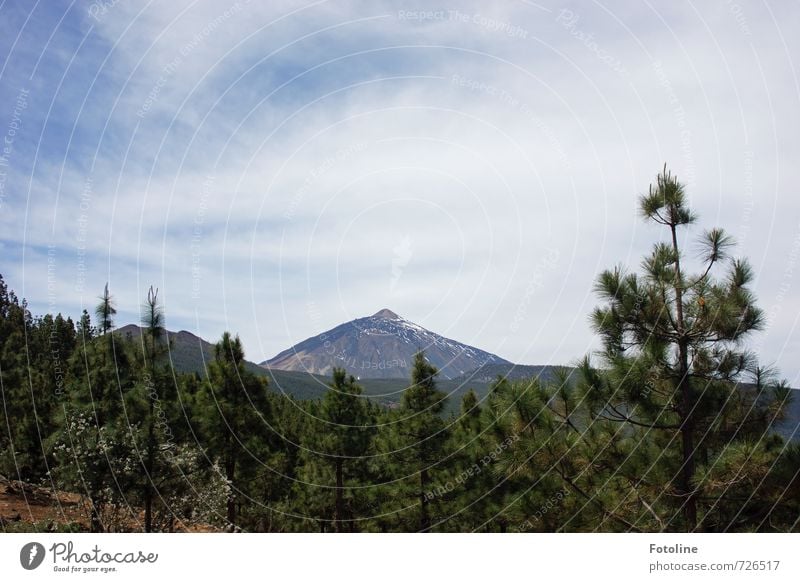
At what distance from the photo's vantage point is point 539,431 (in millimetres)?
8875

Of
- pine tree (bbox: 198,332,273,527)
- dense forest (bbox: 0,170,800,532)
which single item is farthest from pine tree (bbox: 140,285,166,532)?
pine tree (bbox: 198,332,273,527)

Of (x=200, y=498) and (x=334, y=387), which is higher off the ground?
(x=334, y=387)

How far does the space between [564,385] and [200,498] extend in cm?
1231

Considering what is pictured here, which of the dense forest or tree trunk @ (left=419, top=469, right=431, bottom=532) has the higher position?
the dense forest

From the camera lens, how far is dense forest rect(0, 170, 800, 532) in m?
8.00

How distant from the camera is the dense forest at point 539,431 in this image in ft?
26.2

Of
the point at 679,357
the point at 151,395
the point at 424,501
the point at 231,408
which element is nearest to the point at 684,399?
the point at 679,357

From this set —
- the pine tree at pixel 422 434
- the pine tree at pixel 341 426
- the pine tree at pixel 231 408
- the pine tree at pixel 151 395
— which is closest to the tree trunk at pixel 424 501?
the pine tree at pixel 422 434

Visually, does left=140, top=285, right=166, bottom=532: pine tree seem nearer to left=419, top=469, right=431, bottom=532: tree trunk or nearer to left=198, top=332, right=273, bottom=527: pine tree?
left=198, top=332, right=273, bottom=527: pine tree

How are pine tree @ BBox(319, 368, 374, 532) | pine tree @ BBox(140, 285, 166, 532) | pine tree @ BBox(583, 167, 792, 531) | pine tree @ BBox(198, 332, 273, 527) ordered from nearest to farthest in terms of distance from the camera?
pine tree @ BBox(583, 167, 792, 531) < pine tree @ BBox(140, 285, 166, 532) < pine tree @ BBox(198, 332, 273, 527) < pine tree @ BBox(319, 368, 374, 532)
